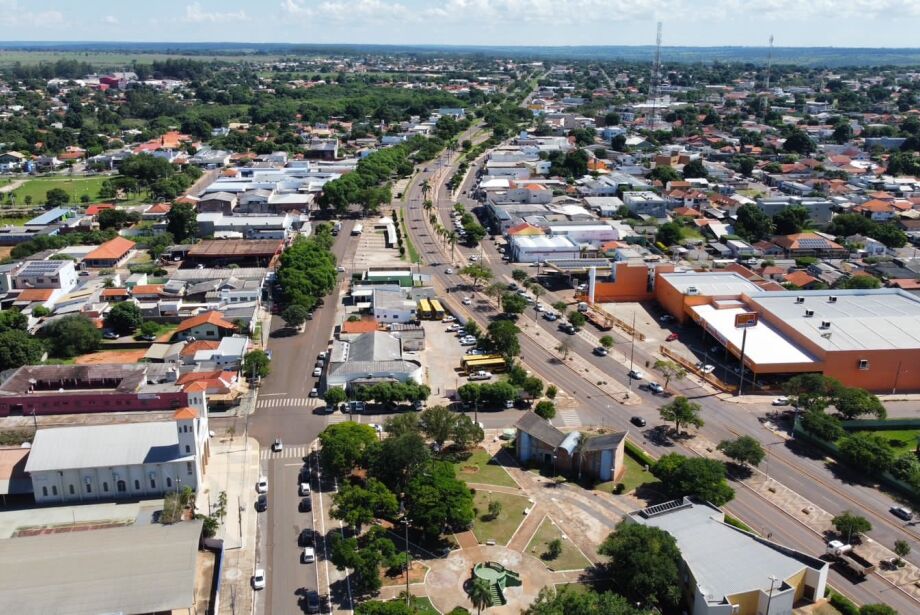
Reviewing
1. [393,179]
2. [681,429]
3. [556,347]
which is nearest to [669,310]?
[556,347]

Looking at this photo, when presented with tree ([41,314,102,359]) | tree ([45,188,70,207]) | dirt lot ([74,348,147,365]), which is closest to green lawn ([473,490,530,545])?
dirt lot ([74,348,147,365])

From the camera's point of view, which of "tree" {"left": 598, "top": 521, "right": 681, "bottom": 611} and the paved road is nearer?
"tree" {"left": 598, "top": 521, "right": 681, "bottom": 611}

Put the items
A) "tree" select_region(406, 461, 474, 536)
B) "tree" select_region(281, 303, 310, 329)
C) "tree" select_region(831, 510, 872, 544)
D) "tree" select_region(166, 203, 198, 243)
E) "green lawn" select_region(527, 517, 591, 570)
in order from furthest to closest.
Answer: "tree" select_region(166, 203, 198, 243), "tree" select_region(281, 303, 310, 329), "tree" select_region(831, 510, 872, 544), "tree" select_region(406, 461, 474, 536), "green lawn" select_region(527, 517, 591, 570)

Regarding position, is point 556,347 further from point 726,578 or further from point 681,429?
point 726,578

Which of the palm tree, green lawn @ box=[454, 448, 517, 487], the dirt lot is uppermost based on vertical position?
the palm tree

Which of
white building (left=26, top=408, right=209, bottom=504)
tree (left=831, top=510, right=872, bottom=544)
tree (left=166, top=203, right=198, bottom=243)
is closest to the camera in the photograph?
tree (left=831, top=510, right=872, bottom=544)

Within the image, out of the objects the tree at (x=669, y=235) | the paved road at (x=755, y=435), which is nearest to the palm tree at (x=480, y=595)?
the paved road at (x=755, y=435)

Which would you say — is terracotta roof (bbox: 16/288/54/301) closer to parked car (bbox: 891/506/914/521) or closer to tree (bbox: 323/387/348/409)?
tree (bbox: 323/387/348/409)

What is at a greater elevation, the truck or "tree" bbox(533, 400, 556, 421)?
"tree" bbox(533, 400, 556, 421)
